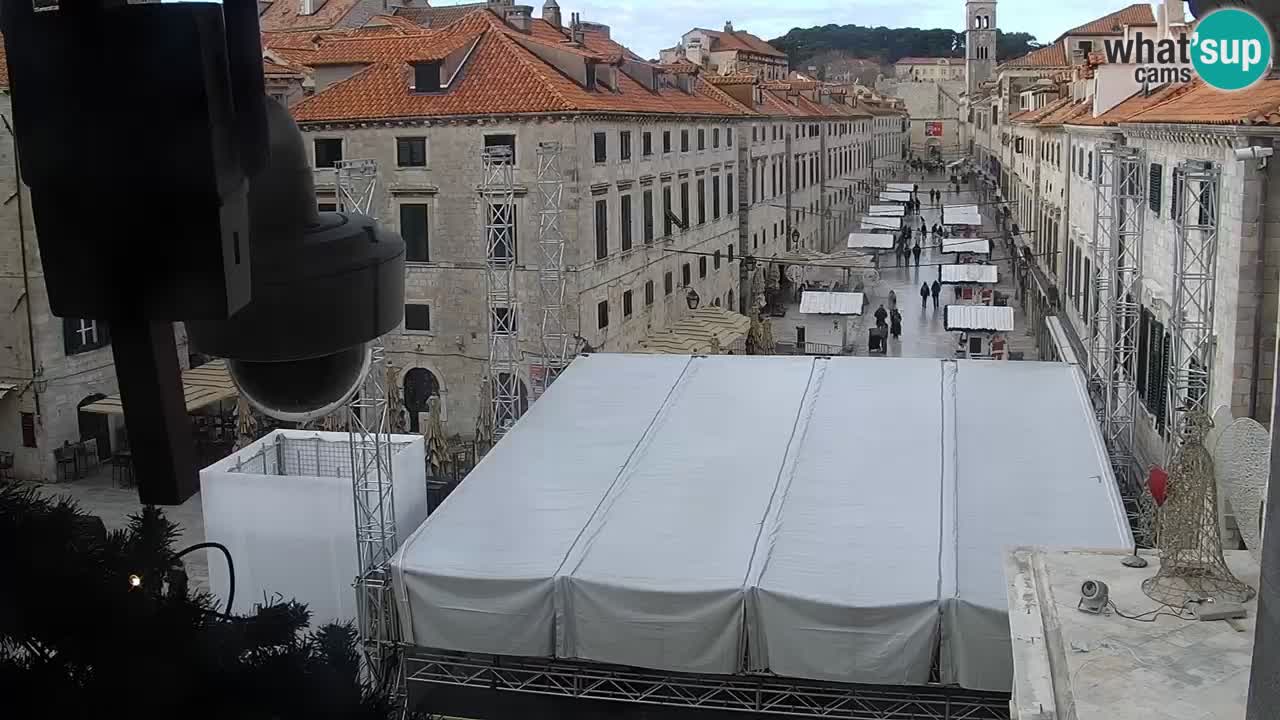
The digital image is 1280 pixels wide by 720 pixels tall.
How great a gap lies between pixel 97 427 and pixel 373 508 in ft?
37.6

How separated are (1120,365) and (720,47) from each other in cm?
5965

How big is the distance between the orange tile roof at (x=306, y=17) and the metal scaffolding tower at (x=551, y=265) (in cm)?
1758

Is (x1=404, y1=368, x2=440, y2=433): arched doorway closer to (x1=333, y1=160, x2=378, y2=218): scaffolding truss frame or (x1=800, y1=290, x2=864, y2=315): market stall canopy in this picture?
(x1=333, y1=160, x2=378, y2=218): scaffolding truss frame

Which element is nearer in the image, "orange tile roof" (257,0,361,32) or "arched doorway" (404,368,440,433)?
"arched doorway" (404,368,440,433)

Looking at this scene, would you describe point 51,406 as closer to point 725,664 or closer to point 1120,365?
point 725,664

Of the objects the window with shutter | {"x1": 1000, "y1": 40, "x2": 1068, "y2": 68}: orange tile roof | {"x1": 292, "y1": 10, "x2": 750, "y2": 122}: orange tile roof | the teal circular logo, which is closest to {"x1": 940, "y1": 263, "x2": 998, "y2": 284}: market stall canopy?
{"x1": 292, "y1": 10, "x2": 750, "y2": 122}: orange tile roof

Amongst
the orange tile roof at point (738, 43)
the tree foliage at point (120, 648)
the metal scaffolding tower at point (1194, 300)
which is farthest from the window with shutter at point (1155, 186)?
the orange tile roof at point (738, 43)

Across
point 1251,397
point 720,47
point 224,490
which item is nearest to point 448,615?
point 224,490

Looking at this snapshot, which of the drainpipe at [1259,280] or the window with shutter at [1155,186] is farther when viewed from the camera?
the window with shutter at [1155,186]

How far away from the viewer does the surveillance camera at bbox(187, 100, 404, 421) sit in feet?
5.13

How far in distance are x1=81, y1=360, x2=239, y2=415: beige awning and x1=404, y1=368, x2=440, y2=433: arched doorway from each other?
332 centimetres

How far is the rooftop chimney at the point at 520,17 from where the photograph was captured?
Answer: 27781mm

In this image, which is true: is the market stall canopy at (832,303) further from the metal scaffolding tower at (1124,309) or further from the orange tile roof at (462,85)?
the metal scaffolding tower at (1124,309)

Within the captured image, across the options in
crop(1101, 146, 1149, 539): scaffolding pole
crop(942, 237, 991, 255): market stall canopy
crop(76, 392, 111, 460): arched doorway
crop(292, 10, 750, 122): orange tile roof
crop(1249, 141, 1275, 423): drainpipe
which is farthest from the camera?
crop(942, 237, 991, 255): market stall canopy
